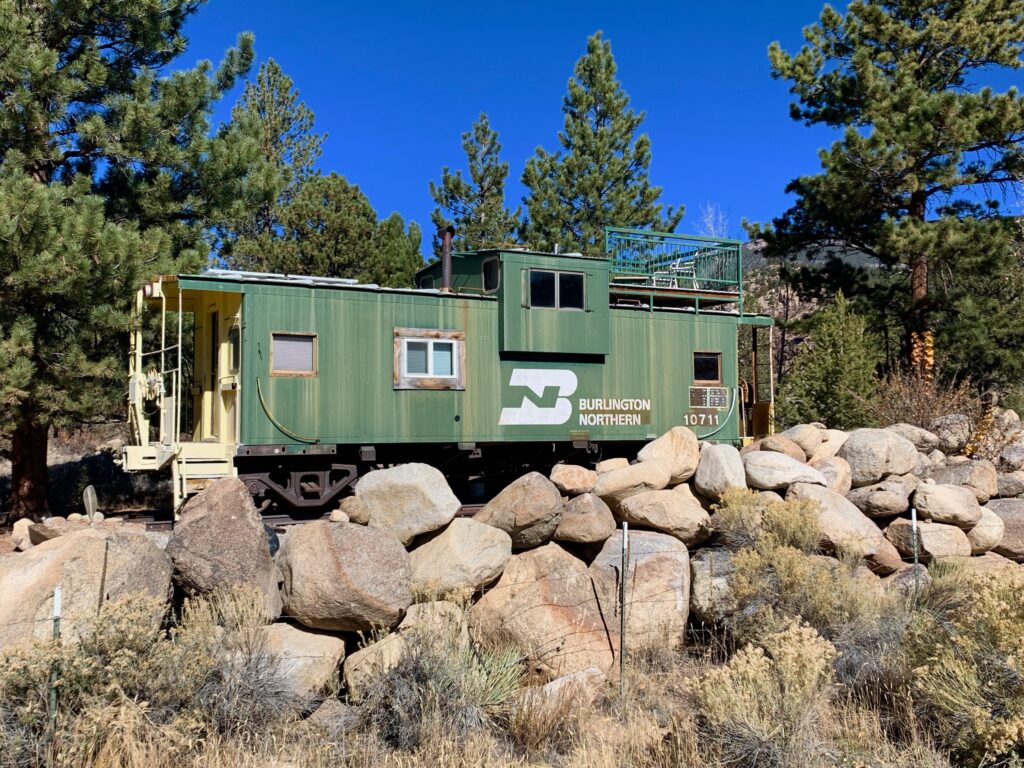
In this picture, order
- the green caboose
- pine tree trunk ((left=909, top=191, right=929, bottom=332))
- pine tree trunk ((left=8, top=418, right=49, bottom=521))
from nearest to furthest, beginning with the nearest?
1. the green caboose
2. pine tree trunk ((left=8, top=418, right=49, bottom=521))
3. pine tree trunk ((left=909, top=191, right=929, bottom=332))

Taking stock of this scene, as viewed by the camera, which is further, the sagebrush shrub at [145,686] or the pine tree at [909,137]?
the pine tree at [909,137]

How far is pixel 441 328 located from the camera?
476 inches

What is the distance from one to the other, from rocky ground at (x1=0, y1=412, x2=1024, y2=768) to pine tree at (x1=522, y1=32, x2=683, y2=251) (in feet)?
46.4

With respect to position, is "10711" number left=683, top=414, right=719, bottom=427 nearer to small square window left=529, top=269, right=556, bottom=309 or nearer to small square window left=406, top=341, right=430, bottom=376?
small square window left=529, top=269, right=556, bottom=309

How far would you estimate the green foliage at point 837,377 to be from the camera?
16.1 meters

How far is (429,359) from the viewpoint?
39.4 feet

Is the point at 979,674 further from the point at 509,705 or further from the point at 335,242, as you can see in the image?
the point at 335,242

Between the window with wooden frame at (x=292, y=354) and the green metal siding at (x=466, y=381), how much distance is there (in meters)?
0.08

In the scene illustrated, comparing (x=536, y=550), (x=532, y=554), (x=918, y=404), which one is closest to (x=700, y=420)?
(x=918, y=404)

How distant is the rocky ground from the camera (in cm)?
712

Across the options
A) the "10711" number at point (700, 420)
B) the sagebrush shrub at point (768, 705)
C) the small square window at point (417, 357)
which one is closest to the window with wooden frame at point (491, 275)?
the small square window at point (417, 357)

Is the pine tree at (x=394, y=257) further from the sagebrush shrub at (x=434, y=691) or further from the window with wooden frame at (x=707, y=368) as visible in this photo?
the sagebrush shrub at (x=434, y=691)

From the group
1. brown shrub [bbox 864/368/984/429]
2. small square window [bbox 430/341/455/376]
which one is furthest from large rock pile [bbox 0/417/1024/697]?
small square window [bbox 430/341/455/376]

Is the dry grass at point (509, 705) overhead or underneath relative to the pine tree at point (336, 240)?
underneath
